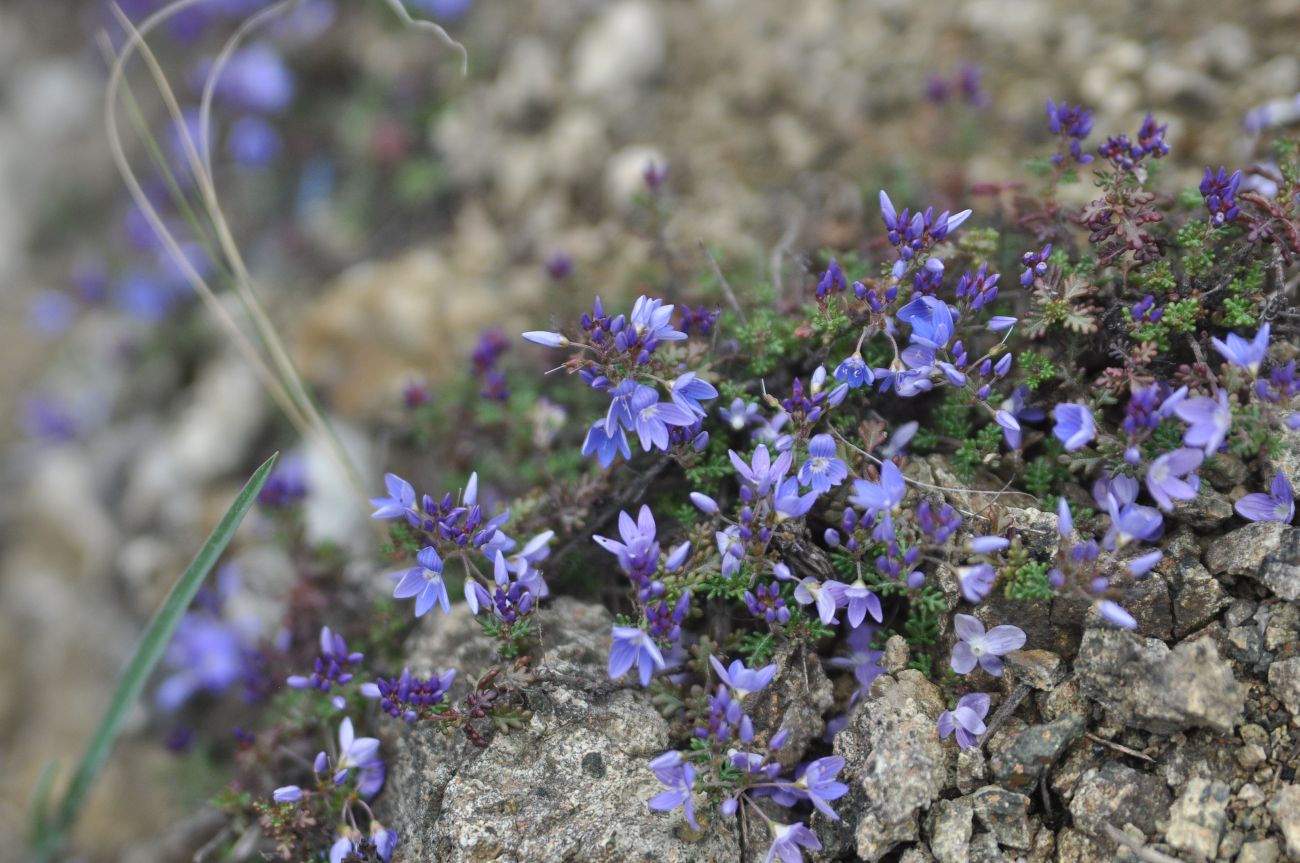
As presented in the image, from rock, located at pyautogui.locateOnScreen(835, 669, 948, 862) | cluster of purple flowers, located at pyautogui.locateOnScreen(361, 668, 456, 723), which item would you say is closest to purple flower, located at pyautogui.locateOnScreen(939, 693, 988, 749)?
rock, located at pyautogui.locateOnScreen(835, 669, 948, 862)

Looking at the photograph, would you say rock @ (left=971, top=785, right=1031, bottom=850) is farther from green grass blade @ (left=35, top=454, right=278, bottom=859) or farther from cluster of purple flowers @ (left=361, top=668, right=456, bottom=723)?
green grass blade @ (left=35, top=454, right=278, bottom=859)

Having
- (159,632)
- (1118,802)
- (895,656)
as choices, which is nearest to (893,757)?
(895,656)

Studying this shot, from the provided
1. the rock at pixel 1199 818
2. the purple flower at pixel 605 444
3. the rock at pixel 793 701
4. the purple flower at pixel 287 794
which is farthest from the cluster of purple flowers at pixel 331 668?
the rock at pixel 1199 818

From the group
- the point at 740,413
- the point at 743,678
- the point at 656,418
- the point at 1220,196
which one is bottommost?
the point at 743,678

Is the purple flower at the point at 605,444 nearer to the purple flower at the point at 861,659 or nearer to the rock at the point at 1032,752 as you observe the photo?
the purple flower at the point at 861,659

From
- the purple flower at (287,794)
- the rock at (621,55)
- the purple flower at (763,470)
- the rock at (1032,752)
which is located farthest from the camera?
the rock at (621,55)

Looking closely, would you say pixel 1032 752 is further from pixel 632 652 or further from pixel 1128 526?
pixel 632 652
